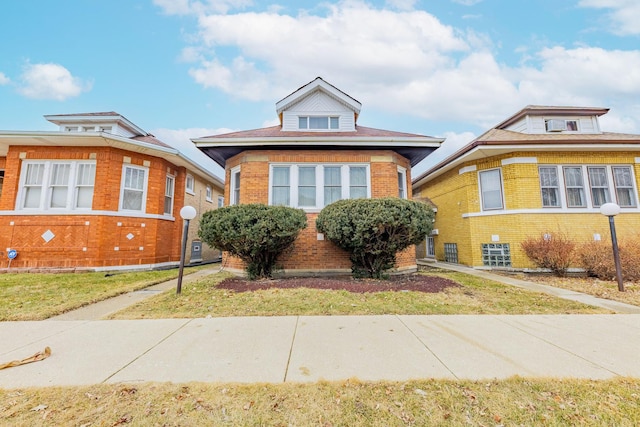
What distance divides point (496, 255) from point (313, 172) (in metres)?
7.88

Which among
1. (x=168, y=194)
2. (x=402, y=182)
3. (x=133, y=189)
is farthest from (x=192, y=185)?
(x=402, y=182)

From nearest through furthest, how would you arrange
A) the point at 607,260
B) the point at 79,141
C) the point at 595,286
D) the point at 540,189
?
the point at 595,286
the point at 607,260
the point at 79,141
the point at 540,189

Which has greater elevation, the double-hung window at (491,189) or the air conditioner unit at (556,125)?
the air conditioner unit at (556,125)

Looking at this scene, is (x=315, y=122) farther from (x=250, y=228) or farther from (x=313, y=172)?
(x=250, y=228)

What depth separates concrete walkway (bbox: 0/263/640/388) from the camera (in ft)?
8.68

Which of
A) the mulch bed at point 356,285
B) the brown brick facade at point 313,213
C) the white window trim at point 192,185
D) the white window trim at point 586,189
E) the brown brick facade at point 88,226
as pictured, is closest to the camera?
the mulch bed at point 356,285

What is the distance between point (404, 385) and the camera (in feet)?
7.91

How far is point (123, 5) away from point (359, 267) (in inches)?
491

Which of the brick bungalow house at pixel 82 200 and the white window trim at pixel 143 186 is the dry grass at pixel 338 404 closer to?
the brick bungalow house at pixel 82 200

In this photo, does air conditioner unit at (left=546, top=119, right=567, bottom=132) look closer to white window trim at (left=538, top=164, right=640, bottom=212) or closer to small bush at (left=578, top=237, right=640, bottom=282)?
white window trim at (left=538, top=164, right=640, bottom=212)

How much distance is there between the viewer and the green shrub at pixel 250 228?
6.71 metres

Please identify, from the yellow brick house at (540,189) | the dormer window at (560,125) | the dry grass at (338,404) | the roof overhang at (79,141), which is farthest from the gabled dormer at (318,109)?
the dry grass at (338,404)

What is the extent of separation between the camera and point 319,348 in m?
3.24

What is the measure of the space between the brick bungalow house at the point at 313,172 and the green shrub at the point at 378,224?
1746 mm
